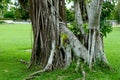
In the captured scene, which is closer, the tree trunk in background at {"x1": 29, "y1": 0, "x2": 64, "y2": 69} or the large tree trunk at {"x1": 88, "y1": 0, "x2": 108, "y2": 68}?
the large tree trunk at {"x1": 88, "y1": 0, "x2": 108, "y2": 68}

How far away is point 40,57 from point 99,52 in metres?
1.73

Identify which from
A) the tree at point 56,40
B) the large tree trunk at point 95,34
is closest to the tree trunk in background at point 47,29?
the tree at point 56,40

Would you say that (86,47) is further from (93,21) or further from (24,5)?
(24,5)

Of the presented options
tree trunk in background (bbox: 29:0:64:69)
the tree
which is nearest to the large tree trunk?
the tree

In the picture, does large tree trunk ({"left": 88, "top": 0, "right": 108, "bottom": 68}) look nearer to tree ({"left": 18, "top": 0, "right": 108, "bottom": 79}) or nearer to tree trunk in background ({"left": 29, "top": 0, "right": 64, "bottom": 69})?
tree ({"left": 18, "top": 0, "right": 108, "bottom": 79})

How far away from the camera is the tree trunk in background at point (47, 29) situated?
28.0ft

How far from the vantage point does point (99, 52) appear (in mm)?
8328

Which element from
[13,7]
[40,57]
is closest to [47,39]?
[40,57]

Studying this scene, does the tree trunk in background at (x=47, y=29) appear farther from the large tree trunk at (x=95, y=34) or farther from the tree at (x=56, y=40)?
the large tree trunk at (x=95, y=34)

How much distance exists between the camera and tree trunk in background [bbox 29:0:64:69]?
852 cm

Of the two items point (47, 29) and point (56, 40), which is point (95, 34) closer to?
point (56, 40)

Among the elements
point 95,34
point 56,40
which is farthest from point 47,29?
point 95,34

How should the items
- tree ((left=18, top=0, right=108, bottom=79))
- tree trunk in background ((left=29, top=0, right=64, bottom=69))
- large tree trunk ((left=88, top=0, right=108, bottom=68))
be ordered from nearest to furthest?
large tree trunk ((left=88, top=0, right=108, bottom=68)) → tree ((left=18, top=0, right=108, bottom=79)) → tree trunk in background ((left=29, top=0, right=64, bottom=69))

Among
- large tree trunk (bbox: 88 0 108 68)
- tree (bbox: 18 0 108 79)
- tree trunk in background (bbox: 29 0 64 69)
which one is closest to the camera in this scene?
large tree trunk (bbox: 88 0 108 68)
